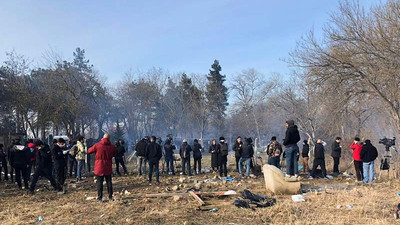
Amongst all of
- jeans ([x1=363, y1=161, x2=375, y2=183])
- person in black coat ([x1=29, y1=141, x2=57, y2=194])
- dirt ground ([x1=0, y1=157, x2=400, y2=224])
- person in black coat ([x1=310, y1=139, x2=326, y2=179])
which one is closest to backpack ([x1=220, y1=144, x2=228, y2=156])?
person in black coat ([x1=310, y1=139, x2=326, y2=179])

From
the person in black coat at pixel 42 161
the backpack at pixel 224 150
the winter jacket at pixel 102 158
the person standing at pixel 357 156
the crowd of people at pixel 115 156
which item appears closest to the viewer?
the winter jacket at pixel 102 158

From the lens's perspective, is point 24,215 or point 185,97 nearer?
point 24,215

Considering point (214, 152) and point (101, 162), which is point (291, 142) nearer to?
point (101, 162)

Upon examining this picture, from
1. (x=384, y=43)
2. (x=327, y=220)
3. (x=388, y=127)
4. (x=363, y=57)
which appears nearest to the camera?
(x=327, y=220)

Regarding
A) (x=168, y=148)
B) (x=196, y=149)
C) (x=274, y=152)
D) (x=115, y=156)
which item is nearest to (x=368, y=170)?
(x=274, y=152)

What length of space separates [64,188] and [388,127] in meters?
21.6

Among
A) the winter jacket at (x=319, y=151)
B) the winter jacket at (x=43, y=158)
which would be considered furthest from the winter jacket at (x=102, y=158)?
the winter jacket at (x=319, y=151)

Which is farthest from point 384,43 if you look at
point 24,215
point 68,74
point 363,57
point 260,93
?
point 260,93

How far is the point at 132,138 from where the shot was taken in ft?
152

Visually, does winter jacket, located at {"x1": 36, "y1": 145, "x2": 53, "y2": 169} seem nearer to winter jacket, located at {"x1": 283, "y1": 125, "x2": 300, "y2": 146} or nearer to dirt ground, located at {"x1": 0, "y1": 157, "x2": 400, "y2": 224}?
dirt ground, located at {"x1": 0, "y1": 157, "x2": 400, "y2": 224}

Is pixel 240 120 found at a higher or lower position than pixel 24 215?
higher

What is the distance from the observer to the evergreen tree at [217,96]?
49.0 meters

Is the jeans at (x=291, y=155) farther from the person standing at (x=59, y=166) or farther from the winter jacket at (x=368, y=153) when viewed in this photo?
the person standing at (x=59, y=166)

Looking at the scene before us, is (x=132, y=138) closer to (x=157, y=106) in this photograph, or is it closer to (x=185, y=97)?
(x=157, y=106)
